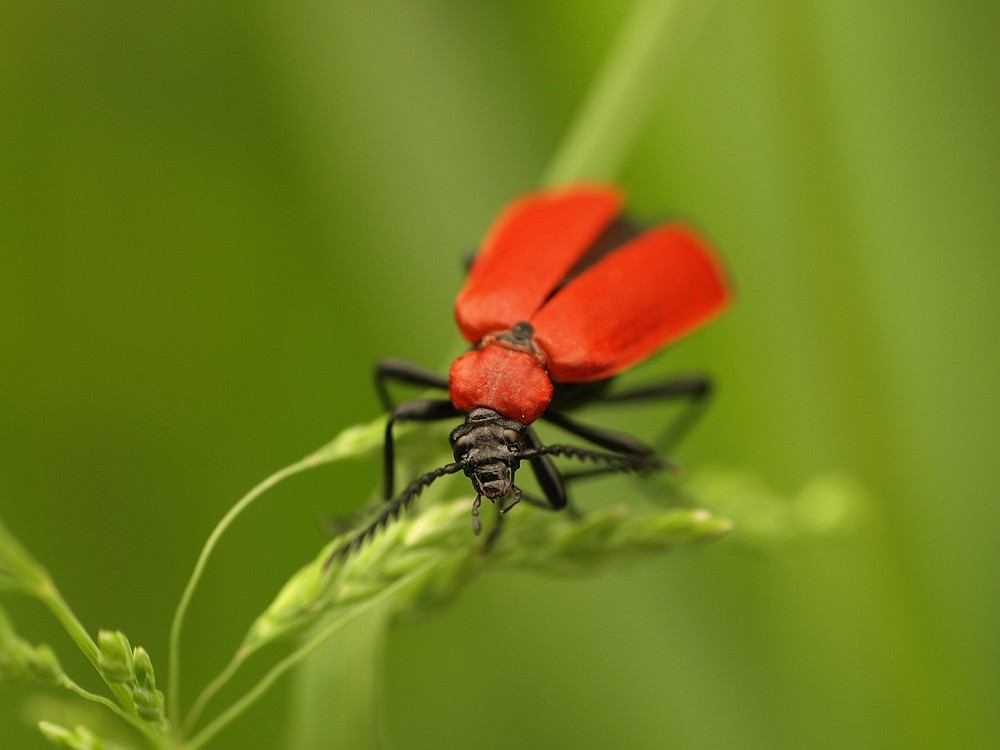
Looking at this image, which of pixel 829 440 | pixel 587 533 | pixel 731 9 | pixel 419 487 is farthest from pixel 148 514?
pixel 731 9

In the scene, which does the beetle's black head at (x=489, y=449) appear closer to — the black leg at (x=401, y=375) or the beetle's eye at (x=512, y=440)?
the beetle's eye at (x=512, y=440)

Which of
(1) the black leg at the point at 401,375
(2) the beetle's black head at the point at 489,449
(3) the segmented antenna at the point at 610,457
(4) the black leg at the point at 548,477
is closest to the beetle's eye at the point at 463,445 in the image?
(2) the beetle's black head at the point at 489,449

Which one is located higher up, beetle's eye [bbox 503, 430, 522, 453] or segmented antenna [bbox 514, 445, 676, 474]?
beetle's eye [bbox 503, 430, 522, 453]

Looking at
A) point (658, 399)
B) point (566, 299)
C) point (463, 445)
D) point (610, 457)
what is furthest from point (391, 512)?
point (658, 399)

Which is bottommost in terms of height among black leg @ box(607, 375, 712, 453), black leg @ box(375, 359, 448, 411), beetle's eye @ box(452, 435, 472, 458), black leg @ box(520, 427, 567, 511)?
black leg @ box(607, 375, 712, 453)

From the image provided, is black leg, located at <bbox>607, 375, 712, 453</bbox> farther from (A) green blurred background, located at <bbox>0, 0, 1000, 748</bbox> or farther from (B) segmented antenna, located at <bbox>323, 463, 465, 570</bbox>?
(B) segmented antenna, located at <bbox>323, 463, 465, 570</bbox>

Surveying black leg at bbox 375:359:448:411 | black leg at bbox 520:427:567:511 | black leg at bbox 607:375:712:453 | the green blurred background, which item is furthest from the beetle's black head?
black leg at bbox 607:375:712:453
